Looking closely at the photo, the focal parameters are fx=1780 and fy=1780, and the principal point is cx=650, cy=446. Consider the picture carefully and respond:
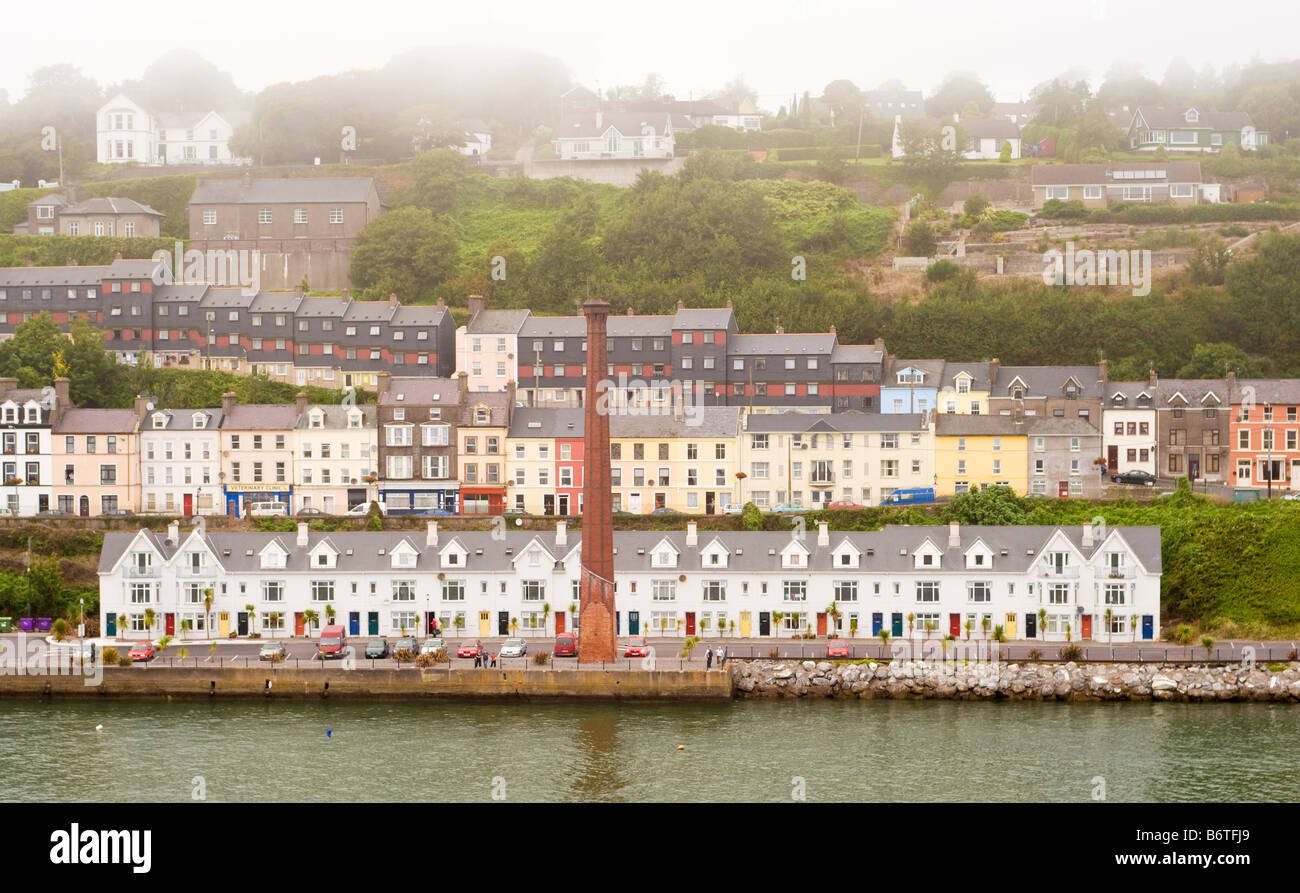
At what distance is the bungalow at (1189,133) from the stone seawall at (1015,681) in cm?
5835

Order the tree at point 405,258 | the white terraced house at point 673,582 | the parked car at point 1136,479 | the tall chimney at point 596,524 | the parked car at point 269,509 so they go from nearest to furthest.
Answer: the tall chimney at point 596,524, the white terraced house at point 673,582, the parked car at point 269,509, the parked car at point 1136,479, the tree at point 405,258

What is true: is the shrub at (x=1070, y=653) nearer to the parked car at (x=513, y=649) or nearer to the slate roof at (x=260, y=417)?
the parked car at (x=513, y=649)

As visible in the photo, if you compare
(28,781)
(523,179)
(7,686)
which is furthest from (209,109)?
(28,781)

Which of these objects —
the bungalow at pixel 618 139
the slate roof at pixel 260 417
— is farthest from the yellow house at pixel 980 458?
the bungalow at pixel 618 139

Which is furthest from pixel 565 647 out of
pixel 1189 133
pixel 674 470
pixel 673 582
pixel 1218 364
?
pixel 1189 133

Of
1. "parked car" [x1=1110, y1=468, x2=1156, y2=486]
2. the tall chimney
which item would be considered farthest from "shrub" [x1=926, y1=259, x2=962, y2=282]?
the tall chimney

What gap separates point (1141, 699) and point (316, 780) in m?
21.3

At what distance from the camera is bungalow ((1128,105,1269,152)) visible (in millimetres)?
99688

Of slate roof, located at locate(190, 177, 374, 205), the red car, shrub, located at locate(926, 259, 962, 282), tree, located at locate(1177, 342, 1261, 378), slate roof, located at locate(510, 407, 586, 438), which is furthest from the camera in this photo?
slate roof, located at locate(190, 177, 374, 205)

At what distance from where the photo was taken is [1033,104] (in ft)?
394

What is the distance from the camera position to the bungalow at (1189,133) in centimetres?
9969

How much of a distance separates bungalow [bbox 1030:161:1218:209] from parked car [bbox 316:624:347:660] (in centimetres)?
4933

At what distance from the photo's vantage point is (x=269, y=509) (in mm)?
63062

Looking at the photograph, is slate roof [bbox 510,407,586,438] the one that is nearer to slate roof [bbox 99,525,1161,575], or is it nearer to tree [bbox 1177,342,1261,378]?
slate roof [bbox 99,525,1161,575]
